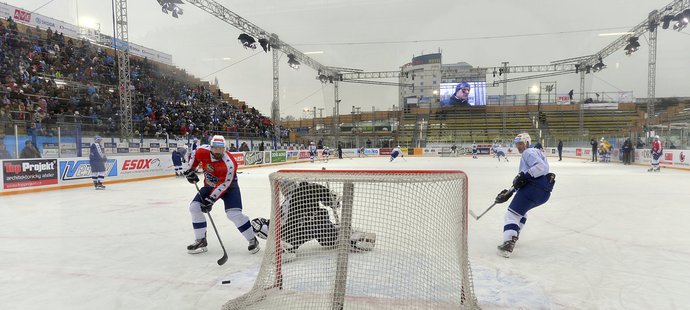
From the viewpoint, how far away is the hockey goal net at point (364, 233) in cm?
265

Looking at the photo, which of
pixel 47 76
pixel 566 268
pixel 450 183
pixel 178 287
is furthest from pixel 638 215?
pixel 47 76

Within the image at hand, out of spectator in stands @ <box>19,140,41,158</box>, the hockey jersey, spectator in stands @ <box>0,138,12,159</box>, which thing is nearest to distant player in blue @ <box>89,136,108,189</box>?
spectator in stands @ <box>19,140,41,158</box>

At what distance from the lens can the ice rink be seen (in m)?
3.01

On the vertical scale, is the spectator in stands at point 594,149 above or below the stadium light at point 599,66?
below

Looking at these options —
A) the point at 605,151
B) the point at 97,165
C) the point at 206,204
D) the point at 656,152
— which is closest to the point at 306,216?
the point at 206,204

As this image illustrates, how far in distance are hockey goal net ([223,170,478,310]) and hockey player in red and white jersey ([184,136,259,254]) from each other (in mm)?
1337

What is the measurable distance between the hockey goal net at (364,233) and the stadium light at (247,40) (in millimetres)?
17701

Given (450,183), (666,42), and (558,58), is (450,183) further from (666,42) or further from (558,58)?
(558,58)

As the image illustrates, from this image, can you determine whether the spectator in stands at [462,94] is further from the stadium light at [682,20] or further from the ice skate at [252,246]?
the ice skate at [252,246]

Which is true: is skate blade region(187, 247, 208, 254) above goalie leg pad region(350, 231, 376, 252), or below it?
below

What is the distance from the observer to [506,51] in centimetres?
2952

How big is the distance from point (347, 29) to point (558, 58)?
19142 mm

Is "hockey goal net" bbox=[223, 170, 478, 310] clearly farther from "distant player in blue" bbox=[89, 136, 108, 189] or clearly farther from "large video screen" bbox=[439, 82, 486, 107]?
"large video screen" bbox=[439, 82, 486, 107]

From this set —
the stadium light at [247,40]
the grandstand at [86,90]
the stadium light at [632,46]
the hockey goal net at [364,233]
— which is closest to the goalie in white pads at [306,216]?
the hockey goal net at [364,233]
